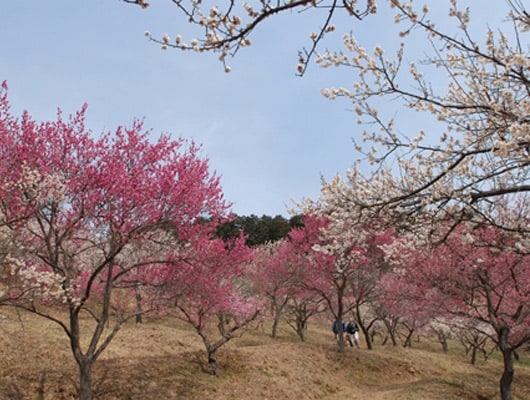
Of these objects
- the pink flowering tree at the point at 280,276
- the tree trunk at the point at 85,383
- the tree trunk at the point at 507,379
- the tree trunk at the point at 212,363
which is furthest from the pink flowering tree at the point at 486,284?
the tree trunk at the point at 85,383

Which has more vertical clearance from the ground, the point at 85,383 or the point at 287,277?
the point at 287,277

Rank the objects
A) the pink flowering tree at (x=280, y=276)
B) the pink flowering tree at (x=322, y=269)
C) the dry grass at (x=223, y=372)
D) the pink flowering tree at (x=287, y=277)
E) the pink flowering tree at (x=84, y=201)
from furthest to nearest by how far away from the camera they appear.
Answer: the pink flowering tree at (x=280, y=276) → the pink flowering tree at (x=287, y=277) → the pink flowering tree at (x=322, y=269) → the dry grass at (x=223, y=372) → the pink flowering tree at (x=84, y=201)

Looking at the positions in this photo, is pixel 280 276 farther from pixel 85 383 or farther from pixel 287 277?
pixel 85 383

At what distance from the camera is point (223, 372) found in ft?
42.3

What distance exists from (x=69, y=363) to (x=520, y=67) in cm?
1235

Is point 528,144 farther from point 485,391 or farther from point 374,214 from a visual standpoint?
point 485,391

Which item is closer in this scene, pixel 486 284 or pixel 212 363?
pixel 486 284

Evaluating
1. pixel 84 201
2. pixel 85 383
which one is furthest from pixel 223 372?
pixel 84 201

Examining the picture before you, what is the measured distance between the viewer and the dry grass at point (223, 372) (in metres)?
10.2

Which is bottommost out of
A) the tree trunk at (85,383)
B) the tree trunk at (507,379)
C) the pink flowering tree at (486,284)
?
the tree trunk at (507,379)

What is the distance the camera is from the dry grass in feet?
33.3

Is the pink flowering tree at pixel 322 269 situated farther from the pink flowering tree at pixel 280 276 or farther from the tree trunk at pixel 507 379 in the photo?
the tree trunk at pixel 507 379

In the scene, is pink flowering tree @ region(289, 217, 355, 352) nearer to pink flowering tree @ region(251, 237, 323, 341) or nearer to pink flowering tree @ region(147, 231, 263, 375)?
pink flowering tree @ region(251, 237, 323, 341)

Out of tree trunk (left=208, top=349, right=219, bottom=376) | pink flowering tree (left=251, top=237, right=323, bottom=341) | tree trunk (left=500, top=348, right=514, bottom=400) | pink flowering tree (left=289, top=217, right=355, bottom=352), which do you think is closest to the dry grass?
tree trunk (left=208, top=349, right=219, bottom=376)
